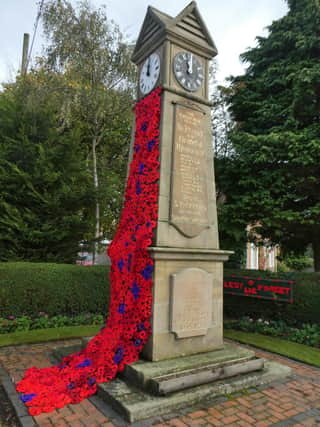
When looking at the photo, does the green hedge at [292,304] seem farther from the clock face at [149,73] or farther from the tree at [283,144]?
the clock face at [149,73]

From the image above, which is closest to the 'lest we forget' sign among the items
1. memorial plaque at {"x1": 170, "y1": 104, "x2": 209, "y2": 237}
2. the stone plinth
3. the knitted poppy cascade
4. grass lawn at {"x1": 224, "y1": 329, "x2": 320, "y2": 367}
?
grass lawn at {"x1": 224, "y1": 329, "x2": 320, "y2": 367}

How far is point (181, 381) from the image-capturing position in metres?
4.20

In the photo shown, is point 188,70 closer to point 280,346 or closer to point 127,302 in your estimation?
point 127,302

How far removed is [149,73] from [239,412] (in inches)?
211

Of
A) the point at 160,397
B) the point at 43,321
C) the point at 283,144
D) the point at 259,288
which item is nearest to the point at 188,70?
the point at 283,144

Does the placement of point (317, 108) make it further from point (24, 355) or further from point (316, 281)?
point (24, 355)

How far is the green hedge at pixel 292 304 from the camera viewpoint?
25.7 feet

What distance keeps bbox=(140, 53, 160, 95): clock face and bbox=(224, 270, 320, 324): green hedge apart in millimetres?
5605

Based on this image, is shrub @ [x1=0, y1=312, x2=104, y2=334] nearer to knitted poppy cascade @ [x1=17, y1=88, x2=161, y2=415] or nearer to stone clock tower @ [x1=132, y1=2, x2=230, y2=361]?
knitted poppy cascade @ [x1=17, y1=88, x2=161, y2=415]

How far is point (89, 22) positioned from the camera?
38.0 feet

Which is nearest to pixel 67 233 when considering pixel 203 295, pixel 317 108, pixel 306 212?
pixel 203 295

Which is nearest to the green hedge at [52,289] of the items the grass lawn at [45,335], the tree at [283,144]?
the grass lawn at [45,335]

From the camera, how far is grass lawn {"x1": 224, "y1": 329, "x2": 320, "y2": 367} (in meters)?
6.01

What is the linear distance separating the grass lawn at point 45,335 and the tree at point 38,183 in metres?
2.92
